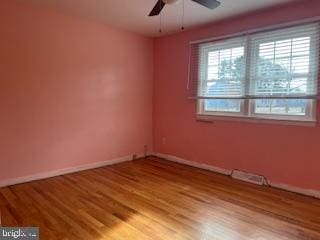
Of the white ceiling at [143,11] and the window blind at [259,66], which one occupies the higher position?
the white ceiling at [143,11]

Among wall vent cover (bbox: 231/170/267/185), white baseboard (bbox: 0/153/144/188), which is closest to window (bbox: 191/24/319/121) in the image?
wall vent cover (bbox: 231/170/267/185)

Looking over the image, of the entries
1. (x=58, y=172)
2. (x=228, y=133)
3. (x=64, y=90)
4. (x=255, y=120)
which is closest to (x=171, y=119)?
(x=228, y=133)

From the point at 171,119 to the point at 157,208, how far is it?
224 centimetres

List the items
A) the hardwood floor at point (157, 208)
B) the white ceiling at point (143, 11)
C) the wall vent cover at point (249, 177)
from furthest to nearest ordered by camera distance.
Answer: the wall vent cover at point (249, 177)
the white ceiling at point (143, 11)
the hardwood floor at point (157, 208)

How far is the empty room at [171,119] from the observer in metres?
2.45

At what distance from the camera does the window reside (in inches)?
118

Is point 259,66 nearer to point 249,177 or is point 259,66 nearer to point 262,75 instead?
point 262,75

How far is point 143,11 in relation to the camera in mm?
3393

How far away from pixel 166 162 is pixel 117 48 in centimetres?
219

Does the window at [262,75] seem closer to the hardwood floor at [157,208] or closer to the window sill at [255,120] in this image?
the window sill at [255,120]

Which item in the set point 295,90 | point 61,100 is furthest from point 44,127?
point 295,90

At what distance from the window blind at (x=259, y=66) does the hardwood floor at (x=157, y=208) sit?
1.31m

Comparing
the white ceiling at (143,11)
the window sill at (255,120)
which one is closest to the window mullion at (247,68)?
the window sill at (255,120)

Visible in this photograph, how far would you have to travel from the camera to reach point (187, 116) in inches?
172
